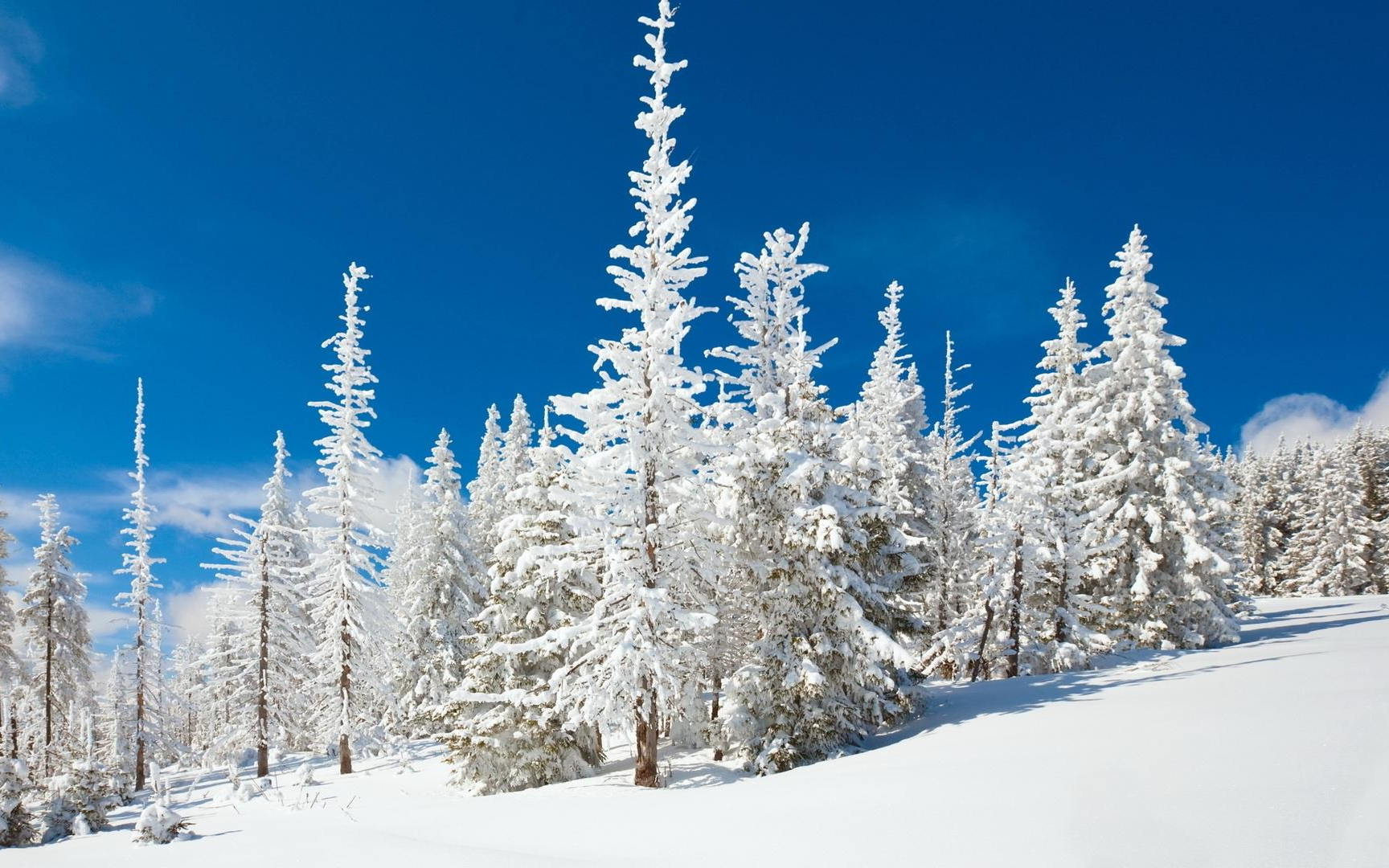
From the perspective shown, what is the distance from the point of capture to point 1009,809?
26.1 ft

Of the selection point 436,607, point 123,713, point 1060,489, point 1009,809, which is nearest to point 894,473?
point 1060,489

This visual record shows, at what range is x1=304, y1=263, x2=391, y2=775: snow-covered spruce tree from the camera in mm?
29078

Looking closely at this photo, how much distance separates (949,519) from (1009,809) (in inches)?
1226

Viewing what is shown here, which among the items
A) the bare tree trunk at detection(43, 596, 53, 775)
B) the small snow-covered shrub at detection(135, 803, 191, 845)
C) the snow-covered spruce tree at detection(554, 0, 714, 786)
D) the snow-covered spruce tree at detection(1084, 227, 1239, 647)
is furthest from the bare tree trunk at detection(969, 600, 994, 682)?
the bare tree trunk at detection(43, 596, 53, 775)

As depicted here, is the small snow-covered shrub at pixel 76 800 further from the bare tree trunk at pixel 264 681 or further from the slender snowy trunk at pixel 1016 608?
the slender snowy trunk at pixel 1016 608

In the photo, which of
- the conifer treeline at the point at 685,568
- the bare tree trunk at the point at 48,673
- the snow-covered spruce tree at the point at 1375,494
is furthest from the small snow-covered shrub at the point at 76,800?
the snow-covered spruce tree at the point at 1375,494

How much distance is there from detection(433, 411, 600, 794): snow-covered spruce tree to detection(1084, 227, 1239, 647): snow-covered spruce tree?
62.5 feet

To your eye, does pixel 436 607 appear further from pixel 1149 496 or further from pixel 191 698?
pixel 191 698

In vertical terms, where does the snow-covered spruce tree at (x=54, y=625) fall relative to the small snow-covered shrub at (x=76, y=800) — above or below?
above

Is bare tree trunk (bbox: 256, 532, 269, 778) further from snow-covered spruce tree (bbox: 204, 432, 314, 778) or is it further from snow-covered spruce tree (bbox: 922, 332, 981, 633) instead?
snow-covered spruce tree (bbox: 922, 332, 981, 633)

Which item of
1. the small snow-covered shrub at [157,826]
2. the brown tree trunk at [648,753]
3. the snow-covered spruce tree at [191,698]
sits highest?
the small snow-covered shrub at [157,826]

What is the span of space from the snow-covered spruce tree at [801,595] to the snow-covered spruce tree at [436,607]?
22393 millimetres

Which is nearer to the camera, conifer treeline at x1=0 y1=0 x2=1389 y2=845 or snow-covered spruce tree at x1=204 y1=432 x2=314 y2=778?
conifer treeline at x1=0 y1=0 x2=1389 y2=845

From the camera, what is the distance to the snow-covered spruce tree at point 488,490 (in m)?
41.6
